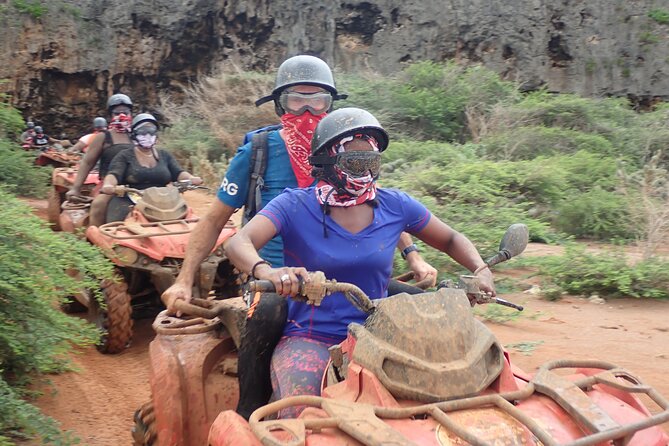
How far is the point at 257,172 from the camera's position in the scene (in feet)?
13.6

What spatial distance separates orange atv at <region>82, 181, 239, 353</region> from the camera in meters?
6.33

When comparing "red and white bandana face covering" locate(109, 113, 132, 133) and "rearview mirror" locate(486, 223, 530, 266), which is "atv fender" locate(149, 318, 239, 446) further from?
"red and white bandana face covering" locate(109, 113, 132, 133)

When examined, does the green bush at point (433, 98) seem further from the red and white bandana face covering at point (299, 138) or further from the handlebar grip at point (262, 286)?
the handlebar grip at point (262, 286)

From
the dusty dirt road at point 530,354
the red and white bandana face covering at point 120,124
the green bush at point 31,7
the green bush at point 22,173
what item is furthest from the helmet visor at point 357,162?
the green bush at point 31,7

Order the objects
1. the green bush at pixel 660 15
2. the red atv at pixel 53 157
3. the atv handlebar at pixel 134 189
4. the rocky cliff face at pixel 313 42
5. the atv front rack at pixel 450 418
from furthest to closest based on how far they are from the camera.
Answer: the rocky cliff face at pixel 313 42 < the green bush at pixel 660 15 < the red atv at pixel 53 157 < the atv handlebar at pixel 134 189 < the atv front rack at pixel 450 418

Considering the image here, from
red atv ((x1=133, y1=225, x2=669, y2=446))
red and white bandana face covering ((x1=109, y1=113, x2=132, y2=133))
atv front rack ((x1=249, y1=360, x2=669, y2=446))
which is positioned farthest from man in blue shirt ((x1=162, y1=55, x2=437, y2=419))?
red and white bandana face covering ((x1=109, y1=113, x2=132, y2=133))

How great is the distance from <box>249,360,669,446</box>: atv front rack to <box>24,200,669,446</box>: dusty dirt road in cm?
237

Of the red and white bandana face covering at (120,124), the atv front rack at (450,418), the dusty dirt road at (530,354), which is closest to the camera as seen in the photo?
the atv front rack at (450,418)

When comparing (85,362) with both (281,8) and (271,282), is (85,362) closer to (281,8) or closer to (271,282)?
(271,282)

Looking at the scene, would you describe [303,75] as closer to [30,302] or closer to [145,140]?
[30,302]

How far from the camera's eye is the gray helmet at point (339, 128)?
3.18 m

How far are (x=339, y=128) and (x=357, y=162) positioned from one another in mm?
168

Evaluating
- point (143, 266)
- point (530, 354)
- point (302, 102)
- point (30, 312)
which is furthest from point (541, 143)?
point (30, 312)

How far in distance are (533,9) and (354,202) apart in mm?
20563
